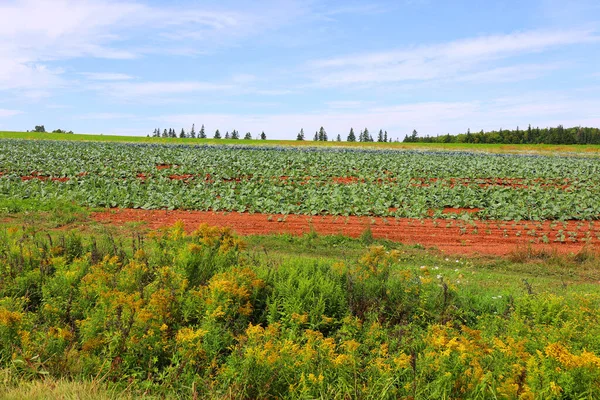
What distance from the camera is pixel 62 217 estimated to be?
14.9 m

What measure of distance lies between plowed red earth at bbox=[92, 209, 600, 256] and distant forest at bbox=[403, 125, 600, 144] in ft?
328

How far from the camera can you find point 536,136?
354ft

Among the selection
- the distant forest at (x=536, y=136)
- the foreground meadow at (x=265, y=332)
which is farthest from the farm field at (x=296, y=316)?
the distant forest at (x=536, y=136)

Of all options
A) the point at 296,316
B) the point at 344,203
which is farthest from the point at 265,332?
the point at 344,203

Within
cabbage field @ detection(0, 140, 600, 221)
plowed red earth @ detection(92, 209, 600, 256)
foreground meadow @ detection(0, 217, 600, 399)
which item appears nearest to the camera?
foreground meadow @ detection(0, 217, 600, 399)

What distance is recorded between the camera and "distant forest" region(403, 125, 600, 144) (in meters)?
106

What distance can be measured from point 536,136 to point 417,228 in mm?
107360

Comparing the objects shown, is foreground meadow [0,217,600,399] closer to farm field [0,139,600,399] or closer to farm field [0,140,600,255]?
farm field [0,139,600,399]

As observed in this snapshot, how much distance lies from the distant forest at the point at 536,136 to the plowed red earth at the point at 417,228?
99.9 meters

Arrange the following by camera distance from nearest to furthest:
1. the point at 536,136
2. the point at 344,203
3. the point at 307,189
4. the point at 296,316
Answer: the point at 296,316, the point at 344,203, the point at 307,189, the point at 536,136

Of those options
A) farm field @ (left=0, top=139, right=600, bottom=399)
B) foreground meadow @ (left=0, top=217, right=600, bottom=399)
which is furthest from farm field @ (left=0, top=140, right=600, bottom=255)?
foreground meadow @ (left=0, top=217, right=600, bottom=399)

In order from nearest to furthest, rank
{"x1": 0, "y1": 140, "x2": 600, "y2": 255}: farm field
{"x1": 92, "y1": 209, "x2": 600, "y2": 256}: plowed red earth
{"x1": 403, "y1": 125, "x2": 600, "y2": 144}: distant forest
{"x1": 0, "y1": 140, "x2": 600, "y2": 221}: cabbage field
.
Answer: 1. {"x1": 92, "y1": 209, "x2": 600, "y2": 256}: plowed red earth
2. {"x1": 0, "y1": 140, "x2": 600, "y2": 255}: farm field
3. {"x1": 0, "y1": 140, "x2": 600, "y2": 221}: cabbage field
4. {"x1": 403, "y1": 125, "x2": 600, "y2": 144}: distant forest

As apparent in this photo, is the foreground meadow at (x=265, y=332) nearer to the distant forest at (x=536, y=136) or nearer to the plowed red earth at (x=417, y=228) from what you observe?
the plowed red earth at (x=417, y=228)

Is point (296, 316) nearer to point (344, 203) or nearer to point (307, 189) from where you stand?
point (344, 203)
